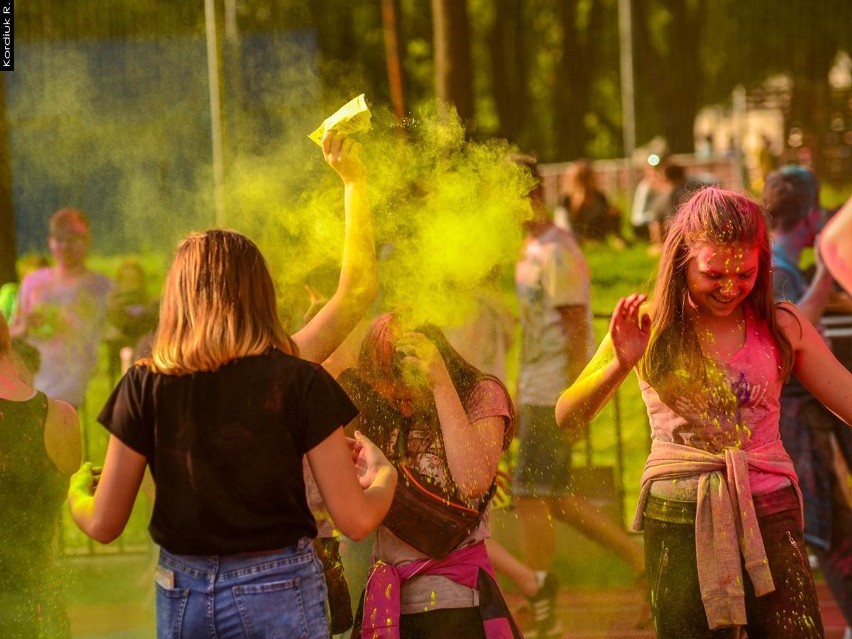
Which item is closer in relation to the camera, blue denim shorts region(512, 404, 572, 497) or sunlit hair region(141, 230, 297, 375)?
sunlit hair region(141, 230, 297, 375)

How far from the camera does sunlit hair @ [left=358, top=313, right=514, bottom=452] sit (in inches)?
147

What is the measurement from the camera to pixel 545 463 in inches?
192

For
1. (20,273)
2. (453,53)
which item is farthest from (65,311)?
(453,53)

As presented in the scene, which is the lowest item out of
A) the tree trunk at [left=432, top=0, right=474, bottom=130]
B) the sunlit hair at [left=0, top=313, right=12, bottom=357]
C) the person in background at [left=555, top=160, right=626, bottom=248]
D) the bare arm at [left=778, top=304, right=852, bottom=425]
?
the bare arm at [left=778, top=304, right=852, bottom=425]

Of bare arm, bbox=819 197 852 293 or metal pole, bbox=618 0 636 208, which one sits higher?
metal pole, bbox=618 0 636 208

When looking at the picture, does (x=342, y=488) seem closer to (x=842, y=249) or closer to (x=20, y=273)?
(x=842, y=249)

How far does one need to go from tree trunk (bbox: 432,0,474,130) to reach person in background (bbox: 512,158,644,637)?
3626mm

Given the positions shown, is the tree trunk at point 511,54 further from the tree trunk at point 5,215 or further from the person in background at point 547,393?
the person in background at point 547,393

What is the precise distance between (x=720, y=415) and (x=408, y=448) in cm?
87

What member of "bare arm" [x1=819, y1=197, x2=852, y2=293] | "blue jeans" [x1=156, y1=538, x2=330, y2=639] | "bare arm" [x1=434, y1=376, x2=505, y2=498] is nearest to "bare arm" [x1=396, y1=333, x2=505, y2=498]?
"bare arm" [x1=434, y1=376, x2=505, y2=498]

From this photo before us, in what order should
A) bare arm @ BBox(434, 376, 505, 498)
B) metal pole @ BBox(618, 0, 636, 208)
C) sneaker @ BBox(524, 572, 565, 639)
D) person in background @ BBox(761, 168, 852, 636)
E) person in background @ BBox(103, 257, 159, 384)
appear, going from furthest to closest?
metal pole @ BBox(618, 0, 636, 208)
person in background @ BBox(103, 257, 159, 384)
person in background @ BBox(761, 168, 852, 636)
sneaker @ BBox(524, 572, 565, 639)
bare arm @ BBox(434, 376, 505, 498)

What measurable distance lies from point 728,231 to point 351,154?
1.08 metres

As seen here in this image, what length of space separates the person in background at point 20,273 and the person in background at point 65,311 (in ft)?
0.28

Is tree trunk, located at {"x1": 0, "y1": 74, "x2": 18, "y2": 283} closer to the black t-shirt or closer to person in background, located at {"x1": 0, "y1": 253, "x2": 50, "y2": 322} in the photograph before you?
person in background, located at {"x1": 0, "y1": 253, "x2": 50, "y2": 322}
